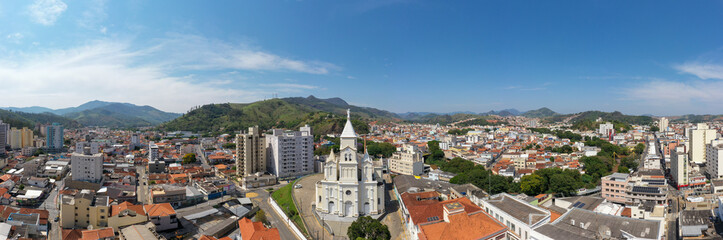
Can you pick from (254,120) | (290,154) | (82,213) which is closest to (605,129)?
(290,154)

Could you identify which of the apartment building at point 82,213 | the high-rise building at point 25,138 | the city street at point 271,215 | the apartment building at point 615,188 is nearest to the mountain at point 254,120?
the high-rise building at point 25,138

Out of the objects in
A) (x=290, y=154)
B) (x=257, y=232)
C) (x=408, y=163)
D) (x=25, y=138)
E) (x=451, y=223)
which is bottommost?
(x=257, y=232)

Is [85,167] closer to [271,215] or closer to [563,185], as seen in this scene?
[271,215]

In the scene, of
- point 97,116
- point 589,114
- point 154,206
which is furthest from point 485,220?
point 97,116

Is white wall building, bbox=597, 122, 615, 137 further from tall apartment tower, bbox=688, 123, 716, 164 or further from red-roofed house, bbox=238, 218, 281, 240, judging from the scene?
red-roofed house, bbox=238, 218, 281, 240

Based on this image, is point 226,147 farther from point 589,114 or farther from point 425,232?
point 589,114

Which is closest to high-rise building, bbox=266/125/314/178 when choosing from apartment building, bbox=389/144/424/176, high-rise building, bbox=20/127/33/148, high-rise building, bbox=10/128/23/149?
apartment building, bbox=389/144/424/176
